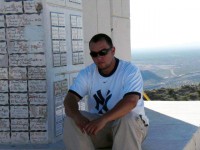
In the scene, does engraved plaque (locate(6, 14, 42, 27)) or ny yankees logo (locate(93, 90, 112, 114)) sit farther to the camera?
engraved plaque (locate(6, 14, 42, 27))

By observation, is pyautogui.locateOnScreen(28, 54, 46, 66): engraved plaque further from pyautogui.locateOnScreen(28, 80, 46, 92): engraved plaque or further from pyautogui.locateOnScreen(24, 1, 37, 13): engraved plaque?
pyautogui.locateOnScreen(24, 1, 37, 13): engraved plaque

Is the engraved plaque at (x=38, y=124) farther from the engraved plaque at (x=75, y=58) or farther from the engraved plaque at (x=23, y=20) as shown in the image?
the engraved plaque at (x=23, y=20)

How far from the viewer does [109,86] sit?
504 cm

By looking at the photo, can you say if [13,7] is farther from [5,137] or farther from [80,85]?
[5,137]

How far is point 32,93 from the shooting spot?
569 centimetres

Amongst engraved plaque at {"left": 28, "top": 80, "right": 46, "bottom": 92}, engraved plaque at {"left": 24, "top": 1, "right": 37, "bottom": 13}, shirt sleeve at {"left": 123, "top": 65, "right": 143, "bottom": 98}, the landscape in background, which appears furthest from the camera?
the landscape in background

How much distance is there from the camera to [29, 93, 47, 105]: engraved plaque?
5.68 meters

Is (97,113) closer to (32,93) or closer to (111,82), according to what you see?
(111,82)

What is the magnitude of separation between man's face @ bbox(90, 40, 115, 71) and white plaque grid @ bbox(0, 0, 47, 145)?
0.87 metres

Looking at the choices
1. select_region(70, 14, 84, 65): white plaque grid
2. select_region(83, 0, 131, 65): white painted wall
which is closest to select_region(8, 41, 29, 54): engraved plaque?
select_region(70, 14, 84, 65): white plaque grid

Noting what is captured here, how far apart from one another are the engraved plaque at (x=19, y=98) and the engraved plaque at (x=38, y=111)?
11 cm

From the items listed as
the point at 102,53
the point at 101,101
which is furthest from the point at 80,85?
the point at 102,53

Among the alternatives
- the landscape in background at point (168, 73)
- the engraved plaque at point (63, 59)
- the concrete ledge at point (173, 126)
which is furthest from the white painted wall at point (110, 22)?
the engraved plaque at point (63, 59)

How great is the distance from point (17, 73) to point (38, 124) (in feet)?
1.98
